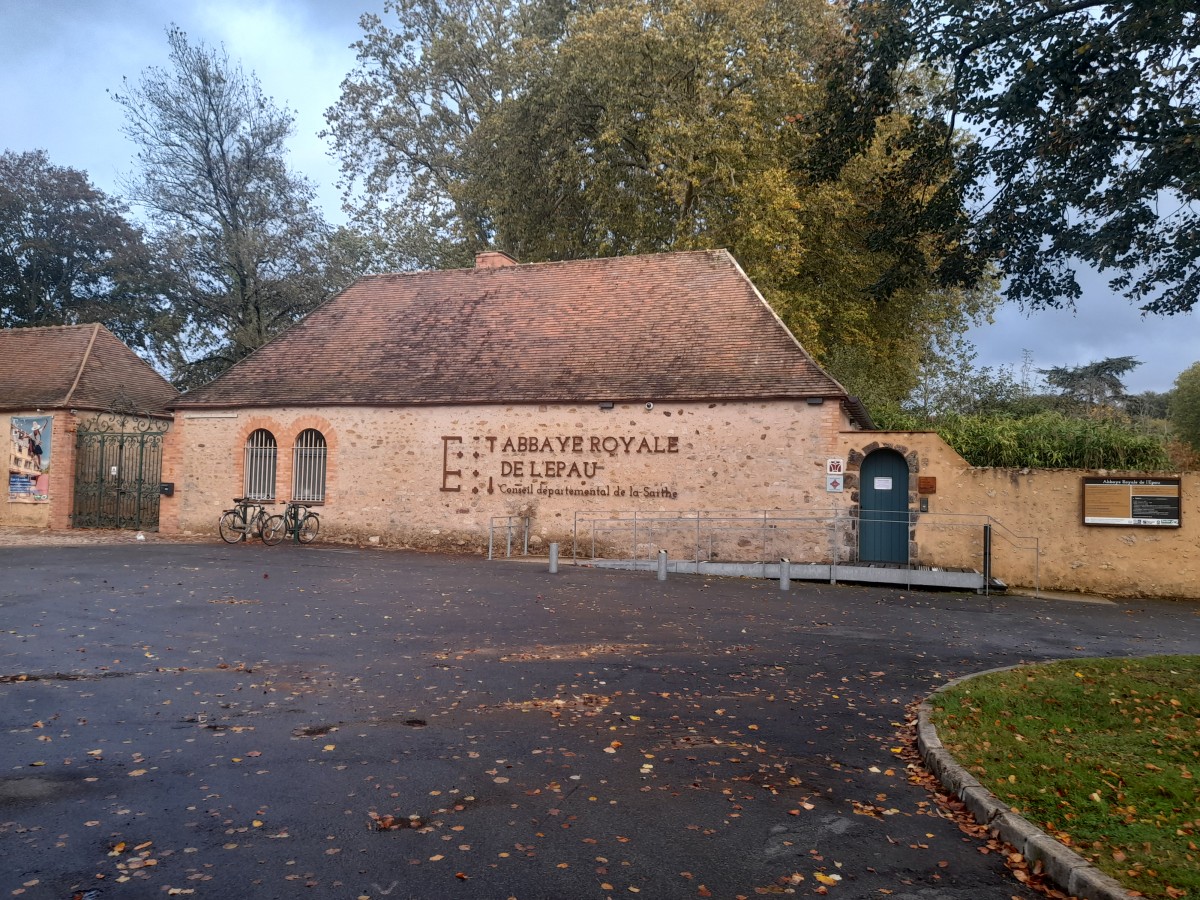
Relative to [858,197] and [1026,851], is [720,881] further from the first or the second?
[858,197]

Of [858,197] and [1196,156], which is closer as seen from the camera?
[1196,156]

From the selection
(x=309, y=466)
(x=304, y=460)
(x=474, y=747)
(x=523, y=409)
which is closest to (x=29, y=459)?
(x=304, y=460)

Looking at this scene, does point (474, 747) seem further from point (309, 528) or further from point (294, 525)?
point (309, 528)

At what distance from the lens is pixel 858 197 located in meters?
24.9

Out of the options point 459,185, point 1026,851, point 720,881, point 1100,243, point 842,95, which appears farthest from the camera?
point 459,185

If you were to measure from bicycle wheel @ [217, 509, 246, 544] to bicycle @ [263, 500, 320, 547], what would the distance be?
58 centimetres

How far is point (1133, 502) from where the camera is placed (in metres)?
15.9

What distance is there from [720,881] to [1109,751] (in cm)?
329

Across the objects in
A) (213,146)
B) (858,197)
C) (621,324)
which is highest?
(213,146)

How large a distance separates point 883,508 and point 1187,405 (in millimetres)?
37902

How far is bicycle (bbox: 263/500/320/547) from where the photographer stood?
20688 millimetres

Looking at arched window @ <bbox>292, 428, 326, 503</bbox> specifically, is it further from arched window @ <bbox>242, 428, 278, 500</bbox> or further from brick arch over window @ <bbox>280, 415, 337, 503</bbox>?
arched window @ <bbox>242, 428, 278, 500</bbox>

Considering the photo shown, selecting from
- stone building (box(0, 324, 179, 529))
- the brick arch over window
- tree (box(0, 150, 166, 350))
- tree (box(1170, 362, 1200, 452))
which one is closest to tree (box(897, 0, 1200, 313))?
the brick arch over window

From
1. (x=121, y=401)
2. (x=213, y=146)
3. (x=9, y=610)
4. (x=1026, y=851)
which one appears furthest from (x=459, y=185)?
(x=1026, y=851)
